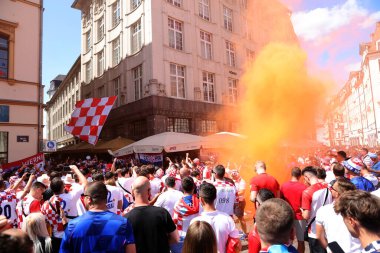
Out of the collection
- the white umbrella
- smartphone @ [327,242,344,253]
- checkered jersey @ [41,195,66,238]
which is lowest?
checkered jersey @ [41,195,66,238]

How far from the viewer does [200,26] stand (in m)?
22.0

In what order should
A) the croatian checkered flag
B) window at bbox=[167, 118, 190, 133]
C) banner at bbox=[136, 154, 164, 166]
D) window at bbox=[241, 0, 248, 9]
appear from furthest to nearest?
window at bbox=[241, 0, 248, 9] → window at bbox=[167, 118, 190, 133] → banner at bbox=[136, 154, 164, 166] → the croatian checkered flag

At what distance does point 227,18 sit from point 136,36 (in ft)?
31.4

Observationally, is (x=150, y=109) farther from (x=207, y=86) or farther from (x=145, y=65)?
(x=207, y=86)

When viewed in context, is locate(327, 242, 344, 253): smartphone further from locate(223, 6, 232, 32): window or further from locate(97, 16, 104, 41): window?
locate(97, 16, 104, 41): window

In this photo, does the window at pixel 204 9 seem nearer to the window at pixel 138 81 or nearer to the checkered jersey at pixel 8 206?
the window at pixel 138 81

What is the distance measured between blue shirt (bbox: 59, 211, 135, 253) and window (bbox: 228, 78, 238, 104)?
72.8ft

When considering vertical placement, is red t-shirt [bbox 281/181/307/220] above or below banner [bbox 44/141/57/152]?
below

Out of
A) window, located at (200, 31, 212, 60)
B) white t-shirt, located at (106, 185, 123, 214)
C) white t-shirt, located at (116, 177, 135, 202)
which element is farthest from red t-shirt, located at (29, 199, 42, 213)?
window, located at (200, 31, 212, 60)

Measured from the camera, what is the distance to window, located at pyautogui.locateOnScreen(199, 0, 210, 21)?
2262cm

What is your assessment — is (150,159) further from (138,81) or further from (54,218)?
(54,218)

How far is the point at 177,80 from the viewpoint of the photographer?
20047 mm

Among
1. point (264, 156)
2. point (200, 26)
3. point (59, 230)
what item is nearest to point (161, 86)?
point (200, 26)

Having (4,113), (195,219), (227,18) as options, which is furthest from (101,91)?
(195,219)
